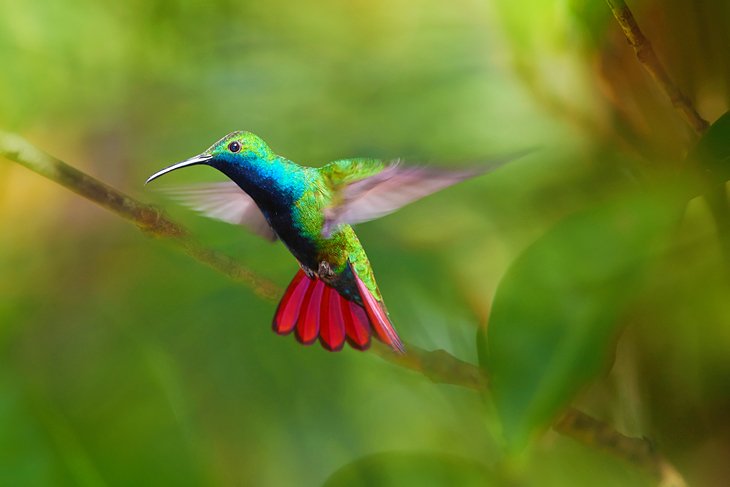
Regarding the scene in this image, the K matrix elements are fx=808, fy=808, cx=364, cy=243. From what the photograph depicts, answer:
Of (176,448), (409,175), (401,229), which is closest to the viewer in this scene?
(409,175)

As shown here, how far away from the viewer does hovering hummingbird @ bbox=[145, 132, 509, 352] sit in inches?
18.0

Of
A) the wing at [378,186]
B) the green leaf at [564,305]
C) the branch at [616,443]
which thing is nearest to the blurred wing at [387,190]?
the wing at [378,186]

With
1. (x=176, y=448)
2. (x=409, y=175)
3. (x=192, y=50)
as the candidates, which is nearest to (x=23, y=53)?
(x=192, y=50)

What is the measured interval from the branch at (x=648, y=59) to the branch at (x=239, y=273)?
8.7 inches

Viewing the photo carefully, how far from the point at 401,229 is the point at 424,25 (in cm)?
23

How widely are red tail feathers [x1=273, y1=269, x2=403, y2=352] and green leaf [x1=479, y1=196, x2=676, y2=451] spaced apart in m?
0.09

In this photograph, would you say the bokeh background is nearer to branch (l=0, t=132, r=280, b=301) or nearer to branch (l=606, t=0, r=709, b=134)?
branch (l=606, t=0, r=709, b=134)

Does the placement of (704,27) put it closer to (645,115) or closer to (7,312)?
(645,115)

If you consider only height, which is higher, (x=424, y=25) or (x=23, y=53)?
(x=23, y=53)

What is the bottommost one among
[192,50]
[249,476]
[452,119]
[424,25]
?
[249,476]

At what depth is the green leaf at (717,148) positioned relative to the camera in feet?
1.49

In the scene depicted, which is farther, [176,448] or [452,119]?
[452,119]

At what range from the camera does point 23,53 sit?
0.91 meters

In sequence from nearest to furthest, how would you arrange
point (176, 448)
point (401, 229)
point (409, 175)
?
point (409, 175), point (176, 448), point (401, 229)
